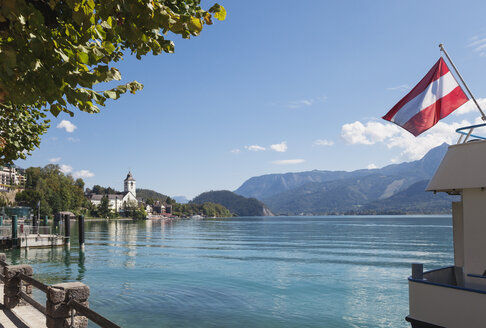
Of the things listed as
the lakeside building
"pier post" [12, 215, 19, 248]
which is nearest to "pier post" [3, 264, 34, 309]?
"pier post" [12, 215, 19, 248]

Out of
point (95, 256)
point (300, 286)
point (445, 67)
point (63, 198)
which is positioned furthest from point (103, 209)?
point (445, 67)

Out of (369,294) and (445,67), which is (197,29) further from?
(369,294)

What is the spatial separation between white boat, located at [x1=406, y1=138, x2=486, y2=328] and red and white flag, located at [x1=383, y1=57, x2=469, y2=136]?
1.40 m

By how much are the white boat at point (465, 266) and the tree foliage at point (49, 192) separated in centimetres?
12783

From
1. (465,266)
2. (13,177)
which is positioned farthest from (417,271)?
(13,177)

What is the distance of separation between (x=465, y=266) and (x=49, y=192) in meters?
142

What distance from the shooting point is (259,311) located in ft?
60.5

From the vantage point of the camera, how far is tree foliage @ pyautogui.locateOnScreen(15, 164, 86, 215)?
126188mm

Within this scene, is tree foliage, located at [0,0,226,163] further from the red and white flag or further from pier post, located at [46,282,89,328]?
the red and white flag

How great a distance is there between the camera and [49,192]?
432ft

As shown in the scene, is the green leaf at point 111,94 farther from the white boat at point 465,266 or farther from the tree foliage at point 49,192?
the tree foliage at point 49,192

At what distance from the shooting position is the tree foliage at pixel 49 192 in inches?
4968

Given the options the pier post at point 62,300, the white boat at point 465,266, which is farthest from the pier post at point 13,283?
the white boat at point 465,266

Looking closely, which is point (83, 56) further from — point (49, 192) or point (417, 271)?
point (49, 192)
